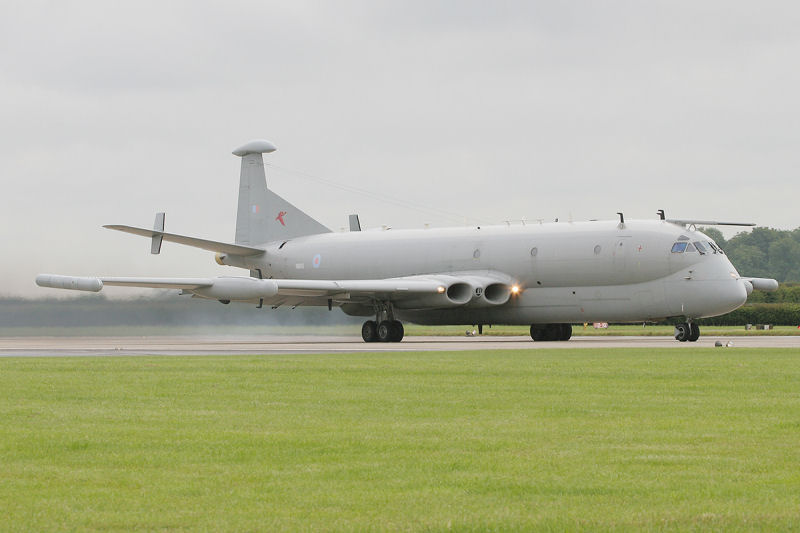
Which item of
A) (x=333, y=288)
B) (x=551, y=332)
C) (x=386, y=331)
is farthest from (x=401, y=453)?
(x=551, y=332)

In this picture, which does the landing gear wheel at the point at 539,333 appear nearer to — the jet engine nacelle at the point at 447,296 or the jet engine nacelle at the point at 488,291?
the jet engine nacelle at the point at 488,291

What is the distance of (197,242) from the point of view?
139 ft

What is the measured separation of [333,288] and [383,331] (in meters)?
2.61

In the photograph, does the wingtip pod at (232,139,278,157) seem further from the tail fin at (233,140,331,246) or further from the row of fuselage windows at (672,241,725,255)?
the row of fuselage windows at (672,241,725,255)

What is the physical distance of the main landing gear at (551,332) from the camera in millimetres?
39312

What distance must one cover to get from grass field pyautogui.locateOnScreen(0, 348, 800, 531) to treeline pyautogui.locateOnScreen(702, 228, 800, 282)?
117 meters

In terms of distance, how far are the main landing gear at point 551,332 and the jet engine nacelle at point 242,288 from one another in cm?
996

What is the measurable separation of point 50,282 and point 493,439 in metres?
27.8

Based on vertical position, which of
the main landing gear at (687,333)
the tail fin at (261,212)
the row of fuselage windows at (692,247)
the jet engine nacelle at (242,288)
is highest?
the tail fin at (261,212)

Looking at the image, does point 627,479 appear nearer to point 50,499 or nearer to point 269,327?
point 50,499

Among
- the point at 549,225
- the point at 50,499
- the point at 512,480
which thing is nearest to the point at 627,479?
the point at 512,480

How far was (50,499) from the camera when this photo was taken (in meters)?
6.68

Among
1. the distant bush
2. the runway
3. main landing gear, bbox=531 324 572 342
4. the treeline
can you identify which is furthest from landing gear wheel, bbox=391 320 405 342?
the treeline

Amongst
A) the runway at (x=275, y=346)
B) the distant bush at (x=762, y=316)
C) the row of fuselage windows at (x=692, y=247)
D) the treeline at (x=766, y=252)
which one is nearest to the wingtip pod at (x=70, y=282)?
the runway at (x=275, y=346)
